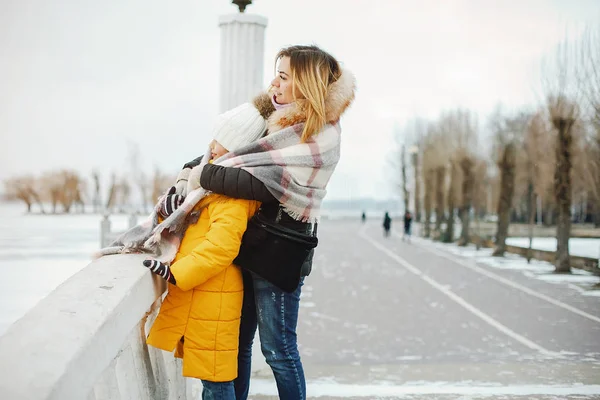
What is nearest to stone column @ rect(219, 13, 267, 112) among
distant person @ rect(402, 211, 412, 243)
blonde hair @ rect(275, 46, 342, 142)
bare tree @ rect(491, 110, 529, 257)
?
blonde hair @ rect(275, 46, 342, 142)

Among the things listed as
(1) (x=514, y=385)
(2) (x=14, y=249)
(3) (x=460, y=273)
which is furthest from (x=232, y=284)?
(2) (x=14, y=249)

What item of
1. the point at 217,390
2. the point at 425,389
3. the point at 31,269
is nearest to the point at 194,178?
the point at 217,390

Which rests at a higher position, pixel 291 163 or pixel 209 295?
pixel 291 163

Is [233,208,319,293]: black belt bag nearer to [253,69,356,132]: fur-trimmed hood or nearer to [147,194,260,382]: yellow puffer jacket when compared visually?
[147,194,260,382]: yellow puffer jacket

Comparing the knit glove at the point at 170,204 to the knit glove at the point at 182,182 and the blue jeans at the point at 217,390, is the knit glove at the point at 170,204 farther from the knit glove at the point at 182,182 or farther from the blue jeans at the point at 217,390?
the blue jeans at the point at 217,390

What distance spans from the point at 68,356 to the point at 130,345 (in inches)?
37.8

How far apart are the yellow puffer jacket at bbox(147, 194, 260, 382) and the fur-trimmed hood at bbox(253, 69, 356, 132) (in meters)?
0.38

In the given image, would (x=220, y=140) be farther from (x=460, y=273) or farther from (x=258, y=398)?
(x=460, y=273)

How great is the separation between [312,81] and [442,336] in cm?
619

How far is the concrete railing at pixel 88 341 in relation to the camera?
133cm

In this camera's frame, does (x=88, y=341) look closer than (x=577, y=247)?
Yes

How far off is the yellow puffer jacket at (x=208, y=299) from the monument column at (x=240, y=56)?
2.77m

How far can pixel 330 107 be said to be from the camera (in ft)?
8.93

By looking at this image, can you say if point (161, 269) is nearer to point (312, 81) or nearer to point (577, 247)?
point (312, 81)
